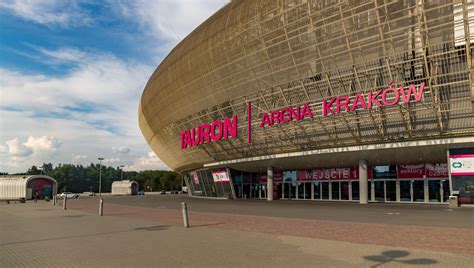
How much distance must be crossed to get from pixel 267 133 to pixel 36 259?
30852mm

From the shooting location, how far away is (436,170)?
36.5m

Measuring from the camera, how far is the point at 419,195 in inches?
1468

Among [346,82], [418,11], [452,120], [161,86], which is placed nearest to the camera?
[418,11]

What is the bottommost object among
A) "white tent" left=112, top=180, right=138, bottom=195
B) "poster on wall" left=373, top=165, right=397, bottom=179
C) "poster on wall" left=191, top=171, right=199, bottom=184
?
"white tent" left=112, top=180, right=138, bottom=195

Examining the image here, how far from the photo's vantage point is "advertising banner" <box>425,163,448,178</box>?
118 feet

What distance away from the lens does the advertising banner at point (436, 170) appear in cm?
3606

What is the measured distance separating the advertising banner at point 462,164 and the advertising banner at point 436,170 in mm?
5185

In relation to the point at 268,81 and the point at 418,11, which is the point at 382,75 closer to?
the point at 418,11

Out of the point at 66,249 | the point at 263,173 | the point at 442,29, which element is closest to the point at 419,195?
the point at 442,29

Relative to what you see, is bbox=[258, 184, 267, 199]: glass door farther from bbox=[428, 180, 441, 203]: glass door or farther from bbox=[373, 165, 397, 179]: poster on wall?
bbox=[428, 180, 441, 203]: glass door

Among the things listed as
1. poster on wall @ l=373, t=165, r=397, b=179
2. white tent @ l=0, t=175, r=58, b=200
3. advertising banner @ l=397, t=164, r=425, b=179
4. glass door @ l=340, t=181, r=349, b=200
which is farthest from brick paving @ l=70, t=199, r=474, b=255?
white tent @ l=0, t=175, r=58, b=200

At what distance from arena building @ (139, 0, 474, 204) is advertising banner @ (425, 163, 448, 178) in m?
0.09

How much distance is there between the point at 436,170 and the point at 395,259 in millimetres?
30919

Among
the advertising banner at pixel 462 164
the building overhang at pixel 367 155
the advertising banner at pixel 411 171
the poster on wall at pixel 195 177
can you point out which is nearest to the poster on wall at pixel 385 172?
the advertising banner at pixel 411 171
